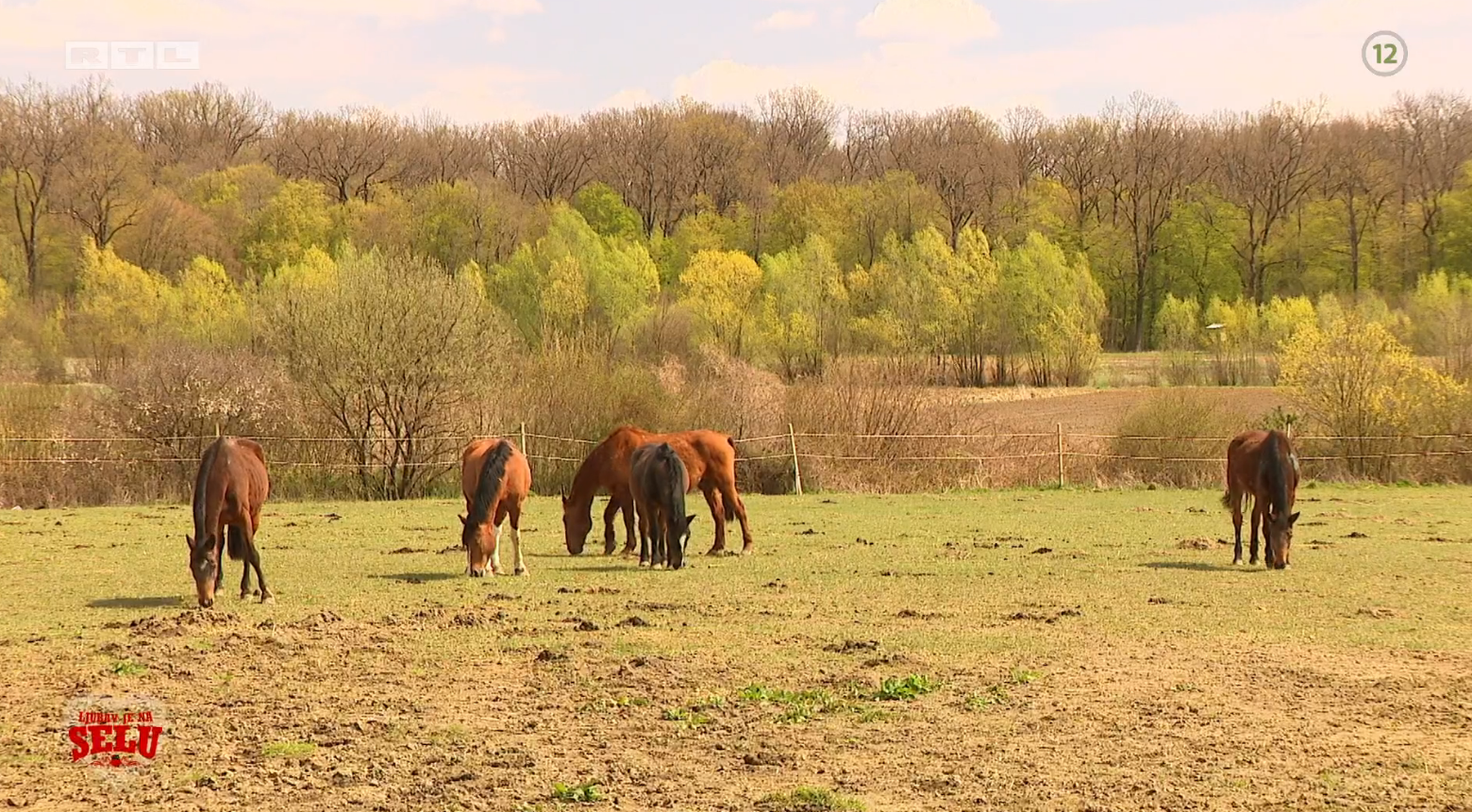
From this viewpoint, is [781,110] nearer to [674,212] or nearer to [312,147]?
[674,212]

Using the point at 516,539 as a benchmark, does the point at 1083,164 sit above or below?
above

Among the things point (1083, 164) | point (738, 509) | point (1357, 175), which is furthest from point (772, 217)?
point (738, 509)

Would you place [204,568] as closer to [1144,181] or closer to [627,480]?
[627,480]

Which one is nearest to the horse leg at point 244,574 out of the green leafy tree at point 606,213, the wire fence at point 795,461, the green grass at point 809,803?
the green grass at point 809,803

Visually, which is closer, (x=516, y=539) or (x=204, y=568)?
(x=204, y=568)

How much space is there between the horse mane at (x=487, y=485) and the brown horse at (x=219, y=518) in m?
2.16

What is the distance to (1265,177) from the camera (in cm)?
7331

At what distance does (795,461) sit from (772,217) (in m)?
49.2

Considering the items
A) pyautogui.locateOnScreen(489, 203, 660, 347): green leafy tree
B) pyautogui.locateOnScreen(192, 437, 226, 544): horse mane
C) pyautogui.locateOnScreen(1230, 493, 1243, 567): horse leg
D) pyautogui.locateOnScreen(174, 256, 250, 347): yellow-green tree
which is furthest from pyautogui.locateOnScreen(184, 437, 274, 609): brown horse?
pyautogui.locateOnScreen(489, 203, 660, 347): green leafy tree

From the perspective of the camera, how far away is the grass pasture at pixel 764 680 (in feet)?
22.0

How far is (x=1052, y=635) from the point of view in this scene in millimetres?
10664

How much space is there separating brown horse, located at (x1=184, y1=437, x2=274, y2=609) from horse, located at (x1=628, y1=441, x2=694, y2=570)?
156 inches

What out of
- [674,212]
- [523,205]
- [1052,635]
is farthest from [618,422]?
[674,212]

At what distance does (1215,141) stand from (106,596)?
73597mm
